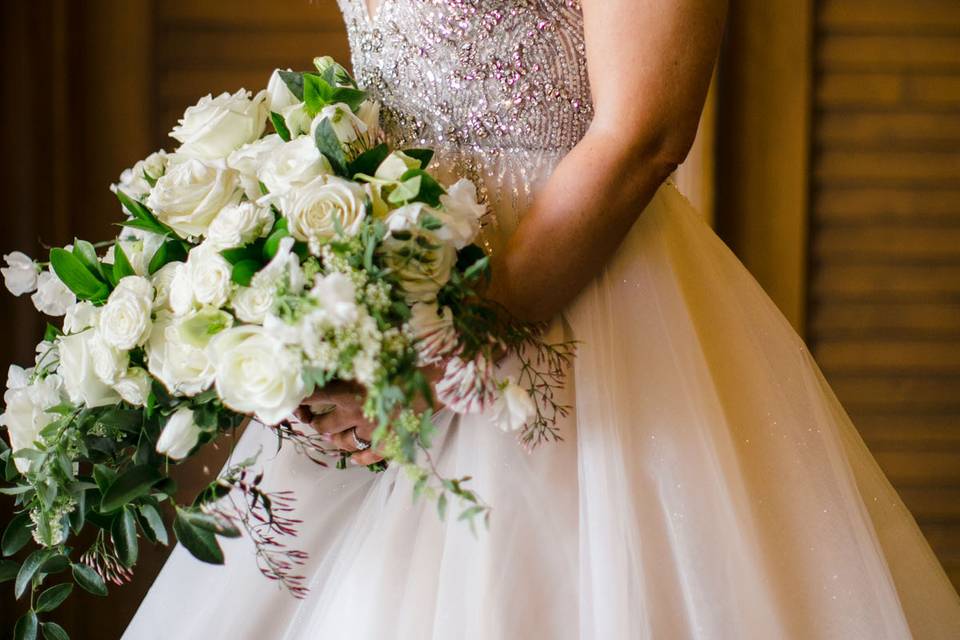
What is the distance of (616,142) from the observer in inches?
29.4

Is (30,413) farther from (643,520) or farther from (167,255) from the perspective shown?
(643,520)

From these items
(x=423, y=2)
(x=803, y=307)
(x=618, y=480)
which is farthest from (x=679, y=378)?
(x=803, y=307)

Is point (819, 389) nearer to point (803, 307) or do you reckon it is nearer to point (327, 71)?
point (327, 71)

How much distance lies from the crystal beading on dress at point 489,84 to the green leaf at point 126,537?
41 centimetres

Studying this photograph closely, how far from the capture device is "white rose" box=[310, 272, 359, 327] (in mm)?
577

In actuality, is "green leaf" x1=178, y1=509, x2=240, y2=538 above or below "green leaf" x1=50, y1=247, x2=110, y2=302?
below

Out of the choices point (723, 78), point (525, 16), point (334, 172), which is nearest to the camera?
point (334, 172)

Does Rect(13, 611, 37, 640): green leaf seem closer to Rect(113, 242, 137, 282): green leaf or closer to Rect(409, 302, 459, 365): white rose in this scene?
Rect(113, 242, 137, 282): green leaf

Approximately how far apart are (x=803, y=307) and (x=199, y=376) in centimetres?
115

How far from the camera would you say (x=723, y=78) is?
4.99ft

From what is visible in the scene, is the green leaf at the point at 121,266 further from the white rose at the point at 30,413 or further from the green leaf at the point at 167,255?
the white rose at the point at 30,413

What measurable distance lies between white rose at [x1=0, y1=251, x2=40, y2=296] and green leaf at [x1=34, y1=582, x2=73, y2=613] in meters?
0.28

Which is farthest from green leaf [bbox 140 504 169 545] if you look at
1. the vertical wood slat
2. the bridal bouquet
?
the vertical wood slat

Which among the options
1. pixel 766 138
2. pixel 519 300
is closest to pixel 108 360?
pixel 519 300
